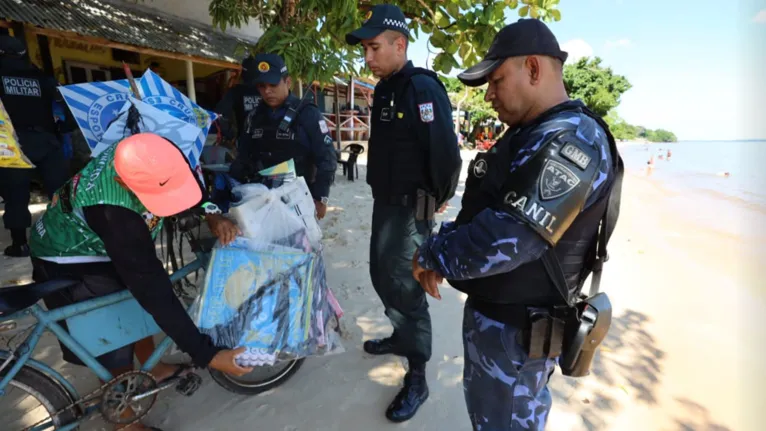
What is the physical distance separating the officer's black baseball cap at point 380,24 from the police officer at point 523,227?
3.00 feet

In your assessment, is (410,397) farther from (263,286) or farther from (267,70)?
(267,70)

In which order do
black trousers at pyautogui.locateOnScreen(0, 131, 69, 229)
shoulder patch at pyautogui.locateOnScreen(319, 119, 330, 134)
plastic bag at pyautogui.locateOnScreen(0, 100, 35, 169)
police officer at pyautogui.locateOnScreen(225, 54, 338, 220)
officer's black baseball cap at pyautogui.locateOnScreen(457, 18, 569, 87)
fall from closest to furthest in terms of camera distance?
officer's black baseball cap at pyautogui.locateOnScreen(457, 18, 569, 87) → plastic bag at pyautogui.locateOnScreen(0, 100, 35, 169) → police officer at pyautogui.locateOnScreen(225, 54, 338, 220) → shoulder patch at pyautogui.locateOnScreen(319, 119, 330, 134) → black trousers at pyautogui.locateOnScreen(0, 131, 69, 229)

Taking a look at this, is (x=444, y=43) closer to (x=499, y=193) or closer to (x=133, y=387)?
(x=499, y=193)

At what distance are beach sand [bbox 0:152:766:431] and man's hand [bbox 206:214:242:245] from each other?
1064 mm

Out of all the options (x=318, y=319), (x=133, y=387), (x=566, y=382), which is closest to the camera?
(x=133, y=387)

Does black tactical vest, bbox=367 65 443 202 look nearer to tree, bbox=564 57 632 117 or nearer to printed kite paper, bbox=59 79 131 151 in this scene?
printed kite paper, bbox=59 79 131 151

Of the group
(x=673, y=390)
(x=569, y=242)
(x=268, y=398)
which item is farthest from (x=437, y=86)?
(x=673, y=390)

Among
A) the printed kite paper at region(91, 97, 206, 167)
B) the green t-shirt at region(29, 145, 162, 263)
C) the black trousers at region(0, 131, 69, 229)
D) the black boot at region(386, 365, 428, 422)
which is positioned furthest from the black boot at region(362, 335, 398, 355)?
the black trousers at region(0, 131, 69, 229)

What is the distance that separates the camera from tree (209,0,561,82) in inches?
106

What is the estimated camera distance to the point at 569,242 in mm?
1197

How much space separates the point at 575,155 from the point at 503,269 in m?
0.38

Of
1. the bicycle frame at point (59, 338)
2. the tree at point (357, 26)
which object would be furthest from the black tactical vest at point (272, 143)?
the bicycle frame at point (59, 338)

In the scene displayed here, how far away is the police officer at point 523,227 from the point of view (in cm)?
106

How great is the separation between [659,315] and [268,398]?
3.65 m
